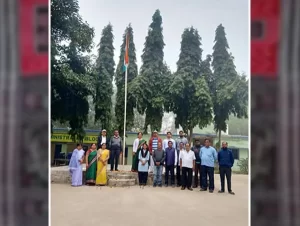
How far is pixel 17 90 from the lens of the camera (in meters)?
2.10

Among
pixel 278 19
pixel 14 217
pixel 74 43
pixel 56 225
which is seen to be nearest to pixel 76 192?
pixel 56 225

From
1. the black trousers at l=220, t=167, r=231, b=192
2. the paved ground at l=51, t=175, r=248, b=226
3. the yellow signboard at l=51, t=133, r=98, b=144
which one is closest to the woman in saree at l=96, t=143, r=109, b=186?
the yellow signboard at l=51, t=133, r=98, b=144

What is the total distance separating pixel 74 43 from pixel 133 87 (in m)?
0.75

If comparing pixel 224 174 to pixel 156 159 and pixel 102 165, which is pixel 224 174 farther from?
pixel 102 165

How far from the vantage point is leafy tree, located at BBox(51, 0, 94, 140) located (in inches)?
110

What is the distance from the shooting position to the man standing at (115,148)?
3216 mm

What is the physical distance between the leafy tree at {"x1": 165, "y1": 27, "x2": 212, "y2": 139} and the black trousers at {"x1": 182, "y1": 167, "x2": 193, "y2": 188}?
38 centimetres

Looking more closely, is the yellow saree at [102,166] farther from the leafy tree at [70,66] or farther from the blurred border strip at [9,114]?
the blurred border strip at [9,114]

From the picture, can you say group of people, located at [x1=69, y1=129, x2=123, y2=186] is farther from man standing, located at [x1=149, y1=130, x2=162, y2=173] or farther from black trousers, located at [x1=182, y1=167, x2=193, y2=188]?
black trousers, located at [x1=182, y1=167, x2=193, y2=188]

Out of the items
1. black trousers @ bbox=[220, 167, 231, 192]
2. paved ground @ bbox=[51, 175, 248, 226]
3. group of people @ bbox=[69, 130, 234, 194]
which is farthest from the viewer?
group of people @ bbox=[69, 130, 234, 194]

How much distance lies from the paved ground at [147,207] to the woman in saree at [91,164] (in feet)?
0.78

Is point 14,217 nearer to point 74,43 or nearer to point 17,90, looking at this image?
point 17,90

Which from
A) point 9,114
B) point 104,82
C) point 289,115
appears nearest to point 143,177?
point 104,82

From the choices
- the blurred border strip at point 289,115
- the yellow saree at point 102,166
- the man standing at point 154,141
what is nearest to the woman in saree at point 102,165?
the yellow saree at point 102,166
